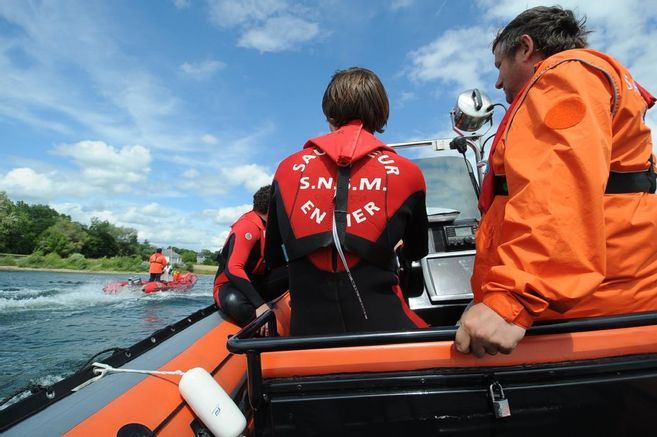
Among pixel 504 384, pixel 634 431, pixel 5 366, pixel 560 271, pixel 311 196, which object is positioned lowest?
pixel 5 366

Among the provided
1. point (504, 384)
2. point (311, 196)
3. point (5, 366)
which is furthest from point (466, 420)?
point (5, 366)

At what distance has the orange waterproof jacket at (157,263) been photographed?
58.8ft

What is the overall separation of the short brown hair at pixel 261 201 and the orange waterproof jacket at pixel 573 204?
104 inches

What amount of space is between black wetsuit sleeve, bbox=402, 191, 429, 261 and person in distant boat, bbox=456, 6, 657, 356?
30cm

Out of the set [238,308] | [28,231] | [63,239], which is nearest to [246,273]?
[238,308]

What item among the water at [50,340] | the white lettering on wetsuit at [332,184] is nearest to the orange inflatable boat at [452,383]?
the white lettering on wetsuit at [332,184]

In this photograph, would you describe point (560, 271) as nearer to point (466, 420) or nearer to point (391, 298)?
point (466, 420)

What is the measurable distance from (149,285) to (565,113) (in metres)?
17.2

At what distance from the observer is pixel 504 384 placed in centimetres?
110

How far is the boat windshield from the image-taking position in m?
3.50

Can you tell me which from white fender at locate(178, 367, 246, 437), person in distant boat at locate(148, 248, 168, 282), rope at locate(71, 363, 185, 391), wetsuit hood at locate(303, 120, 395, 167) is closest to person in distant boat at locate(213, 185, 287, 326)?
rope at locate(71, 363, 185, 391)

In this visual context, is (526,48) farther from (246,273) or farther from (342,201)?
(246,273)

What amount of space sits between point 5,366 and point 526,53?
5.16 m

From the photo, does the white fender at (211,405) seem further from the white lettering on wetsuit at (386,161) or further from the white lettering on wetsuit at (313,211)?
the white lettering on wetsuit at (386,161)
